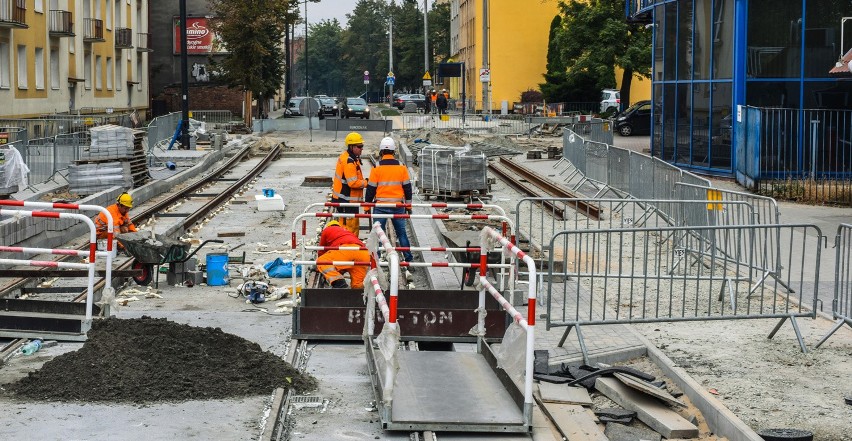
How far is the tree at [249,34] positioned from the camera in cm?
5828

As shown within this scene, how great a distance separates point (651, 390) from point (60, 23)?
44.0 m

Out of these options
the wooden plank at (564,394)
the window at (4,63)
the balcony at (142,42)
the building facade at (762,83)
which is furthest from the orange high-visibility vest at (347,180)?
the balcony at (142,42)

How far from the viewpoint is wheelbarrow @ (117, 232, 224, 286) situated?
13.1 metres

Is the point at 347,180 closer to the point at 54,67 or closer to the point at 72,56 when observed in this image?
the point at 54,67

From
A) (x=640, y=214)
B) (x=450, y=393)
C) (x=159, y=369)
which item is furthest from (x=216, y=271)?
(x=640, y=214)

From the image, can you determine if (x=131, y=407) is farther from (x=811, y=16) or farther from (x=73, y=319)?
(x=811, y=16)

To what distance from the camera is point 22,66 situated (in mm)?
43906

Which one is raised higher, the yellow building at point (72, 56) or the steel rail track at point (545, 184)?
the yellow building at point (72, 56)

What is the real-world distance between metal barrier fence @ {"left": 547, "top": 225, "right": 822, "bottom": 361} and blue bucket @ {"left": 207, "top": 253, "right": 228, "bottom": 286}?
155 inches

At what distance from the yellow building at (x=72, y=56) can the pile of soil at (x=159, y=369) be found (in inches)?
1319

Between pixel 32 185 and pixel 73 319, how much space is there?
15.1 meters

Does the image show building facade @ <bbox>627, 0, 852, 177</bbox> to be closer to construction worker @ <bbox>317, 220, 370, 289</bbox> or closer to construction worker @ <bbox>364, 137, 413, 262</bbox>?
construction worker @ <bbox>364, 137, 413, 262</bbox>

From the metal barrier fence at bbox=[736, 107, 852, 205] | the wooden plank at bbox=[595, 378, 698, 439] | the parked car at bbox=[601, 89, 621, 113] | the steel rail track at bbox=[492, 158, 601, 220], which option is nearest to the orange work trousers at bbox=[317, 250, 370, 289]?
the wooden plank at bbox=[595, 378, 698, 439]

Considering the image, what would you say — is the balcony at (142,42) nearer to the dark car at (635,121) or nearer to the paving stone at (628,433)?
the dark car at (635,121)
